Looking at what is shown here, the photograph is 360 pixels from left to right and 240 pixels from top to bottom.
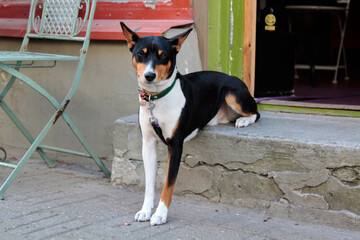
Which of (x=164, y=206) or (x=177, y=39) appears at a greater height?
(x=177, y=39)

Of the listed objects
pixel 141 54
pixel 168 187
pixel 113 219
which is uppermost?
pixel 141 54

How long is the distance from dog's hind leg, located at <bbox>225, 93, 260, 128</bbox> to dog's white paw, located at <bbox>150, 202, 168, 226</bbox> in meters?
0.87

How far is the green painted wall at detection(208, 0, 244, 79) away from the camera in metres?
4.21

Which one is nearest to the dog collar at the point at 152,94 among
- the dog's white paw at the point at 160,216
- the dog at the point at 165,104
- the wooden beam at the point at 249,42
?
the dog at the point at 165,104

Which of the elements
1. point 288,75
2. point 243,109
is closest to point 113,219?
point 243,109

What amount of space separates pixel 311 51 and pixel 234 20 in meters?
5.79

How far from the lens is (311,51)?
31.9ft

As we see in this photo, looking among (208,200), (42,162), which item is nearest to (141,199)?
(208,200)

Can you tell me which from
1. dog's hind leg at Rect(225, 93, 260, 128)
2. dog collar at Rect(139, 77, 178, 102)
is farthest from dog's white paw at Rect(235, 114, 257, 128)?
dog collar at Rect(139, 77, 178, 102)

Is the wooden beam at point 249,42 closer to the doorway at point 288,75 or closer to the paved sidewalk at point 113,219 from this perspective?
the doorway at point 288,75

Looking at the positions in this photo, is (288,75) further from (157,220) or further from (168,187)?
(157,220)

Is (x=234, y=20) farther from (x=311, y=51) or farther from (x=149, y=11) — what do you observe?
(x=311, y=51)

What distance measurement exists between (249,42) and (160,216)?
5.82 feet

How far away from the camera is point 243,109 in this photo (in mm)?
3852
